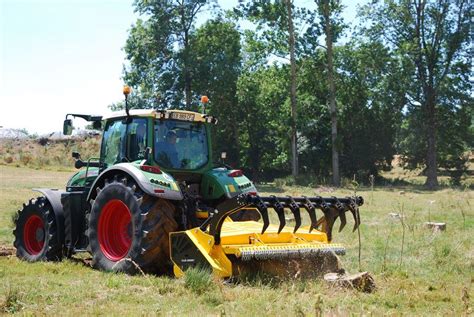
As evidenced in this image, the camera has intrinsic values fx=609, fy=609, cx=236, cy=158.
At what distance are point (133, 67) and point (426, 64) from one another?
714 inches

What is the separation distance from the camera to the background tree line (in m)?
36.3

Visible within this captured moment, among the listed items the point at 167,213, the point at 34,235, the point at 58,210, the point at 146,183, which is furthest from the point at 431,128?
the point at 146,183

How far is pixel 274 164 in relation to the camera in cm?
3894

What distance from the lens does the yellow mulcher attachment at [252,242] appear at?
7.13 meters

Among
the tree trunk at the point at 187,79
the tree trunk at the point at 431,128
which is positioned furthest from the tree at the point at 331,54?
the tree trunk at the point at 187,79

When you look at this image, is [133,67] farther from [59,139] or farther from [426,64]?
[426,64]

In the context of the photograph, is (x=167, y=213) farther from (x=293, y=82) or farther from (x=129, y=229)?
(x=293, y=82)

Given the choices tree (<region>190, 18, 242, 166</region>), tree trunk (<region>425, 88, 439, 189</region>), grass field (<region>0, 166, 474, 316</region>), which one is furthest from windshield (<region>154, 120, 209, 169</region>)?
tree trunk (<region>425, 88, 439, 189</region>)

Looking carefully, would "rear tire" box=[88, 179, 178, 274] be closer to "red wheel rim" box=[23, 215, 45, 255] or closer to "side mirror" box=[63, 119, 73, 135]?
"side mirror" box=[63, 119, 73, 135]

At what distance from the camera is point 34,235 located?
10203 mm

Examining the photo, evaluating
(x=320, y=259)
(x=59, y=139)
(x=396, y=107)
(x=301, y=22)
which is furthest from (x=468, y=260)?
(x=59, y=139)

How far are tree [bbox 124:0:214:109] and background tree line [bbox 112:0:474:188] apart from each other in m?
0.06

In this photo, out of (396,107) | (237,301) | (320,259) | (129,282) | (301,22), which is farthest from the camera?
(396,107)

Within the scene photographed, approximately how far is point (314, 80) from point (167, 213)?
30.9 metres
